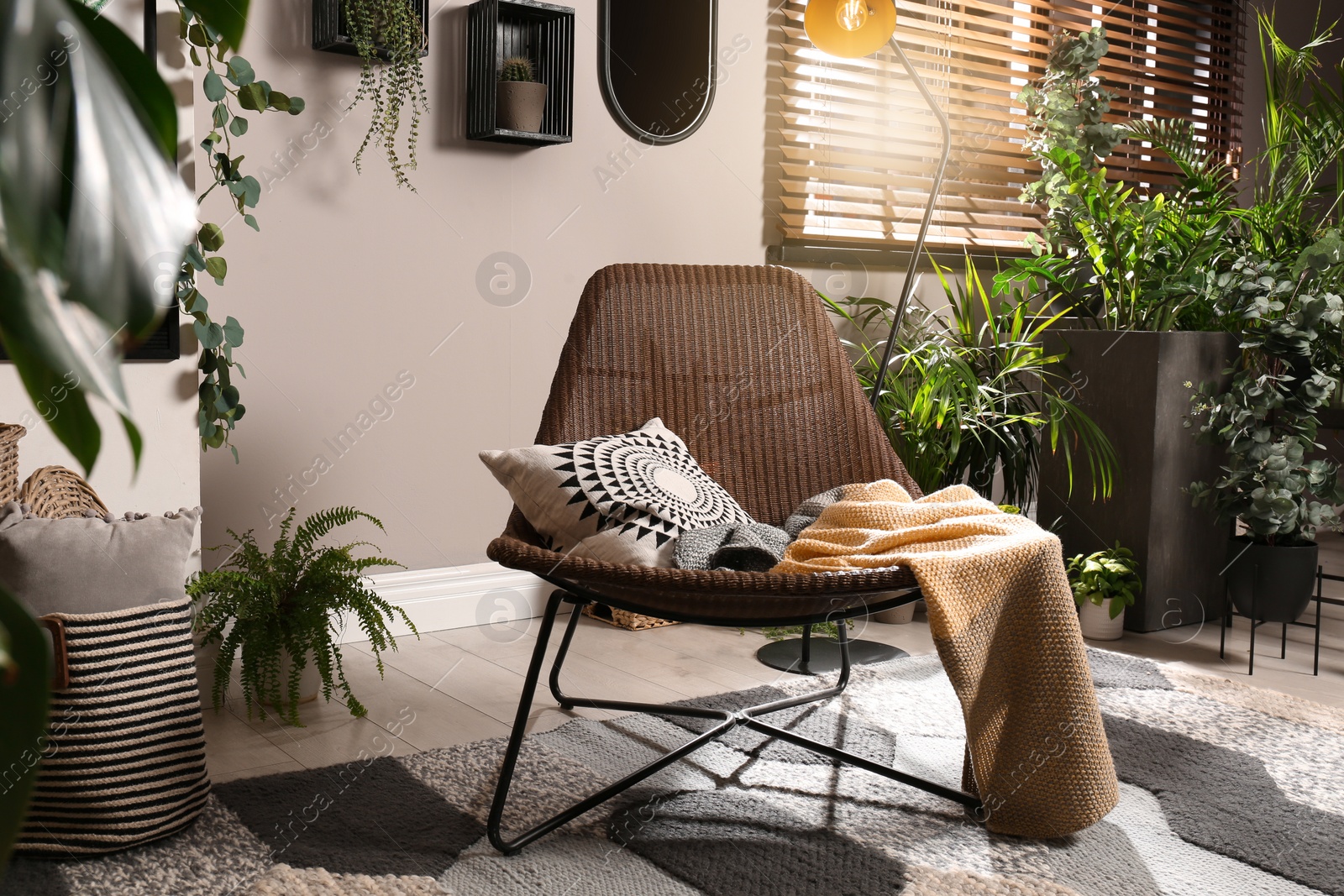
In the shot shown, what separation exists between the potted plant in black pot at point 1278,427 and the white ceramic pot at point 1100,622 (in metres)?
0.27

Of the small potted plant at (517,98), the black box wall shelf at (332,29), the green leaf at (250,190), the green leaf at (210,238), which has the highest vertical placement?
the black box wall shelf at (332,29)

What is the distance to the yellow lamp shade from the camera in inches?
95.8

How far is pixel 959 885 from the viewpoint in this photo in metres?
1.39

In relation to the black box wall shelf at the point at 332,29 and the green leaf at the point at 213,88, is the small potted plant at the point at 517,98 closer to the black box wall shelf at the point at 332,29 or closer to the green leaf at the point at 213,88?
the black box wall shelf at the point at 332,29

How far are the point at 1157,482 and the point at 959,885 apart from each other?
5.24 feet

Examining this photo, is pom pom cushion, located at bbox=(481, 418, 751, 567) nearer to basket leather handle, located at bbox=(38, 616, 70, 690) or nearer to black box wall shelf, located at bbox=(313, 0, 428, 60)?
basket leather handle, located at bbox=(38, 616, 70, 690)

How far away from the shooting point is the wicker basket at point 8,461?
1648 mm

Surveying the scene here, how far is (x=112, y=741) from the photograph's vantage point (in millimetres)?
1438

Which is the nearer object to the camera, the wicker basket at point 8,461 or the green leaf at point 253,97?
the wicker basket at point 8,461

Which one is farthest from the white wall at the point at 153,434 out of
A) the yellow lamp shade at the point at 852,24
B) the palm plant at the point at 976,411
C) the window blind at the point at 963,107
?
the window blind at the point at 963,107

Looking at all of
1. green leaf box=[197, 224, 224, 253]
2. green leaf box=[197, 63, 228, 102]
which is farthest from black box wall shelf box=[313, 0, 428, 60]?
green leaf box=[197, 224, 224, 253]

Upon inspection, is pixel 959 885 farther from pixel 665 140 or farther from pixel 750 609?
pixel 665 140

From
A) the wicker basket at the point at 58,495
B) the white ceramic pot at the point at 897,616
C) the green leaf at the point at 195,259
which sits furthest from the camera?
the white ceramic pot at the point at 897,616

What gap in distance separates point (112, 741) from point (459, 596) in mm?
1324
